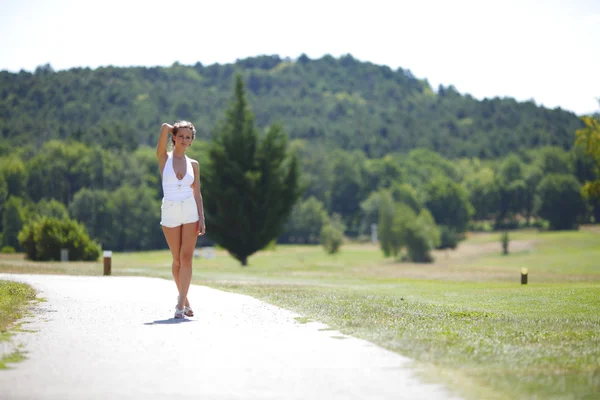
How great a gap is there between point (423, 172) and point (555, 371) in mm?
173320

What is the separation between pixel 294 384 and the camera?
671 cm

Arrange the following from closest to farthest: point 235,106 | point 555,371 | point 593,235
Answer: point 555,371, point 235,106, point 593,235

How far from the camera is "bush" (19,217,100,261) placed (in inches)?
1539

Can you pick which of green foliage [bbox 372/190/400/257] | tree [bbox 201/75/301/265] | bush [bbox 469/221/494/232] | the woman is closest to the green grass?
the woman

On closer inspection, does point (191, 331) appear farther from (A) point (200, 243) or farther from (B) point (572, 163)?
(B) point (572, 163)

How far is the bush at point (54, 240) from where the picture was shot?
39.1 metres

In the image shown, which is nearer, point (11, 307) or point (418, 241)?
point (11, 307)

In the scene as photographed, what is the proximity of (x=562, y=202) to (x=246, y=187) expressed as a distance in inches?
4150

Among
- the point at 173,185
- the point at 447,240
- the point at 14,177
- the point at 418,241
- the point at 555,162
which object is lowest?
the point at 447,240

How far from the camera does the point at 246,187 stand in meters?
45.7

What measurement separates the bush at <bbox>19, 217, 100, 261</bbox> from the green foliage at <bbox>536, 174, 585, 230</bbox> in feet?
369

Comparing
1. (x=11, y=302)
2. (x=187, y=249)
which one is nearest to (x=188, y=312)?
(x=187, y=249)

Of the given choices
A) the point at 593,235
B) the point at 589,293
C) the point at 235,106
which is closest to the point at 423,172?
the point at 593,235

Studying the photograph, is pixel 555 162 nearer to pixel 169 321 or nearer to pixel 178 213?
pixel 178 213
